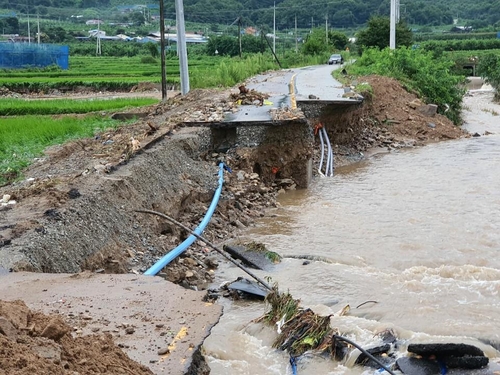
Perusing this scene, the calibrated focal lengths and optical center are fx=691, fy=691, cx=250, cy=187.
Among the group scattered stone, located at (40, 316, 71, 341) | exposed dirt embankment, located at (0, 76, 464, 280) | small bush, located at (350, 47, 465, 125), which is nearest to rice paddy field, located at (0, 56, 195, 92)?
small bush, located at (350, 47, 465, 125)

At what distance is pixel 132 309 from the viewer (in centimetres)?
525

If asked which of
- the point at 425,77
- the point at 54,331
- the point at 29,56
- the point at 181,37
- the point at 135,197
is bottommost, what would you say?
the point at 135,197

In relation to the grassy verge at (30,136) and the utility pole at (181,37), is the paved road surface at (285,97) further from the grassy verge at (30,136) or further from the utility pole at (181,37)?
the grassy verge at (30,136)

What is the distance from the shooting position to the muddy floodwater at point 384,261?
6.39 metres

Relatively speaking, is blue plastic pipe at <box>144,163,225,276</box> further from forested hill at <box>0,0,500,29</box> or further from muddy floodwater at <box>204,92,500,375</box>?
forested hill at <box>0,0,500,29</box>

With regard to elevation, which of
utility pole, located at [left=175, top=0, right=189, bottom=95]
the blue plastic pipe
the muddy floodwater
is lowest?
the muddy floodwater

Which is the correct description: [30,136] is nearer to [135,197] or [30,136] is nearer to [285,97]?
[135,197]

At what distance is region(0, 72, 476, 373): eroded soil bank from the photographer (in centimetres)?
698

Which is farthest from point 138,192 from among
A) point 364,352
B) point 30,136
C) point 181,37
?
point 181,37

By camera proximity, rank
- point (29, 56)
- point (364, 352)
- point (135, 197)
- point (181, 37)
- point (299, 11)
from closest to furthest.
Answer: point (364, 352), point (135, 197), point (181, 37), point (29, 56), point (299, 11)

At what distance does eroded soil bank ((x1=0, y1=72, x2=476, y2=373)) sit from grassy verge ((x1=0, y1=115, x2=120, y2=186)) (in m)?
0.37


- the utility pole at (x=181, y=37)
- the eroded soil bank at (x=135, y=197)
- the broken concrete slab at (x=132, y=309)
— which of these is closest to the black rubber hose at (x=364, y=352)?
the broken concrete slab at (x=132, y=309)

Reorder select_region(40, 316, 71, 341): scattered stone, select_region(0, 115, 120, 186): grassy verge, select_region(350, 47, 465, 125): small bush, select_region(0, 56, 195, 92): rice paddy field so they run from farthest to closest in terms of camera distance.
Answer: select_region(0, 56, 195, 92): rice paddy field
select_region(350, 47, 465, 125): small bush
select_region(0, 115, 120, 186): grassy verge
select_region(40, 316, 71, 341): scattered stone

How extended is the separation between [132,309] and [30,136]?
33.6ft
